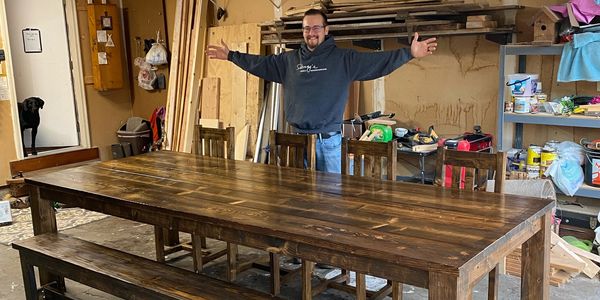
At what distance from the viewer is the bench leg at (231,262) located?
134 inches

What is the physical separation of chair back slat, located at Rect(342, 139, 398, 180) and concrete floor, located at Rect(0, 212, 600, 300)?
0.76 meters

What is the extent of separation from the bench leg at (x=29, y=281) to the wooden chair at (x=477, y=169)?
7.55ft

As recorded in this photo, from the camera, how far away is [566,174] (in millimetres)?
3604

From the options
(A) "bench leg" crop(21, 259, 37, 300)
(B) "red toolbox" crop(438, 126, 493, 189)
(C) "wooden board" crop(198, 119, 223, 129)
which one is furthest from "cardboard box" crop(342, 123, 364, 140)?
(A) "bench leg" crop(21, 259, 37, 300)

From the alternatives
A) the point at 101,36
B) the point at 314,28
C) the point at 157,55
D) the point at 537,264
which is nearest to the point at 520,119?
the point at 314,28

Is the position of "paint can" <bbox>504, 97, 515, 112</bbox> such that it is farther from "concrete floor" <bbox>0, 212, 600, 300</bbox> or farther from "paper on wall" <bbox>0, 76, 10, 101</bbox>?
"paper on wall" <bbox>0, 76, 10, 101</bbox>

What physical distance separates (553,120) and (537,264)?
1.57 meters

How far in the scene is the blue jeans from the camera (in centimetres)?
367

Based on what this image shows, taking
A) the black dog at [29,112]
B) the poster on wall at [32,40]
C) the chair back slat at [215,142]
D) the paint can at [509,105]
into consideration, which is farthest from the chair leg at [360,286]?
the poster on wall at [32,40]

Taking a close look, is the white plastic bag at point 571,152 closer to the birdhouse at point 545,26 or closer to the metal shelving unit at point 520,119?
the metal shelving unit at point 520,119

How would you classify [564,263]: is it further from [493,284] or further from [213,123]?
[213,123]

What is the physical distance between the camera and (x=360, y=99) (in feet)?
16.1

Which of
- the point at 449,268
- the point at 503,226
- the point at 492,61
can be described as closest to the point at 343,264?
the point at 449,268

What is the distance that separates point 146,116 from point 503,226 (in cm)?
615
